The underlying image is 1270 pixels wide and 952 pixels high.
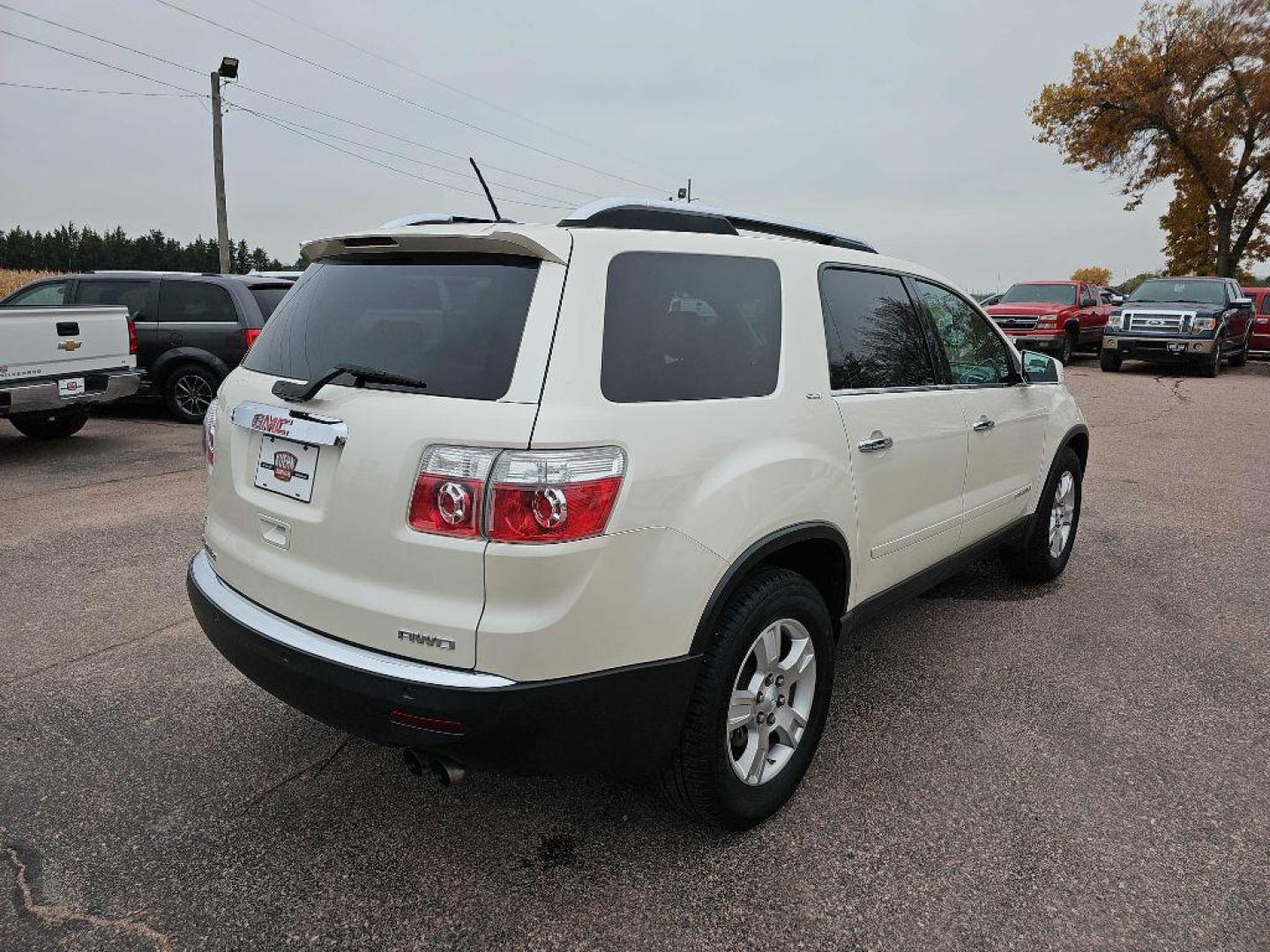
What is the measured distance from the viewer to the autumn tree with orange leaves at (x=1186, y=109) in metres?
27.2

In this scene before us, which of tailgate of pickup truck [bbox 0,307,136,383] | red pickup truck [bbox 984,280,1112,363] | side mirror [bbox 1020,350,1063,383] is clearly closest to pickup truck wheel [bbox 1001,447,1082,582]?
side mirror [bbox 1020,350,1063,383]

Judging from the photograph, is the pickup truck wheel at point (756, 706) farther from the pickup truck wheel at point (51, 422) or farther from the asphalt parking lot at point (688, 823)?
the pickup truck wheel at point (51, 422)

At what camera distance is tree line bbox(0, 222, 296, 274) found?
3307 inches

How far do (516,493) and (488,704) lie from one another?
490 mm

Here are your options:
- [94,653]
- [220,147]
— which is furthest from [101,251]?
[94,653]

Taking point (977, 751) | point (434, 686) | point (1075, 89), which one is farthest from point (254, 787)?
point (1075, 89)

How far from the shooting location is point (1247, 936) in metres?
2.16

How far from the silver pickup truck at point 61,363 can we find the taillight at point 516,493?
7163mm

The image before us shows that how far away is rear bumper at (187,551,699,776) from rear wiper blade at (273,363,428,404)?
625 mm

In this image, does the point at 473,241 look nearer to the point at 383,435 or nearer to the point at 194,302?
the point at 383,435

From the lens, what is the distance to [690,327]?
240cm

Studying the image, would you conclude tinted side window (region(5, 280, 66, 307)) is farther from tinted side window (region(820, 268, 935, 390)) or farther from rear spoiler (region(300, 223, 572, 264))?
tinted side window (region(820, 268, 935, 390))

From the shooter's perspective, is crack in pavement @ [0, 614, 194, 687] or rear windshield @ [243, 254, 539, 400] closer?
rear windshield @ [243, 254, 539, 400]

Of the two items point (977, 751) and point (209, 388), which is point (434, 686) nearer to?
point (977, 751)
